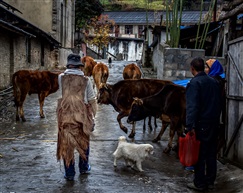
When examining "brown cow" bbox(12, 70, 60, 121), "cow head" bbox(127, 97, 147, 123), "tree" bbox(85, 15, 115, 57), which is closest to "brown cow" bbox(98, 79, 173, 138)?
"cow head" bbox(127, 97, 147, 123)

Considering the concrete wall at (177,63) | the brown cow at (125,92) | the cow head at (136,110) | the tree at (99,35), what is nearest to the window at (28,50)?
the concrete wall at (177,63)

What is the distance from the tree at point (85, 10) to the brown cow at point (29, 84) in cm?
3091

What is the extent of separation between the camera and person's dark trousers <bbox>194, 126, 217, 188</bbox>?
5715mm

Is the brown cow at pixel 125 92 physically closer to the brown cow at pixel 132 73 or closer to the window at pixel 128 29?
the brown cow at pixel 132 73

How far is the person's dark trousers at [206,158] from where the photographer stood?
225 inches

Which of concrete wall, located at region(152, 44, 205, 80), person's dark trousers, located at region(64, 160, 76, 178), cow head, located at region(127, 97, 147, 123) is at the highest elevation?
concrete wall, located at region(152, 44, 205, 80)

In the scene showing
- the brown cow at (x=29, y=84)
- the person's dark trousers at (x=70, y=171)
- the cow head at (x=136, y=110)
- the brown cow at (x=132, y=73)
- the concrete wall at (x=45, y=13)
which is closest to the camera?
the person's dark trousers at (x=70, y=171)

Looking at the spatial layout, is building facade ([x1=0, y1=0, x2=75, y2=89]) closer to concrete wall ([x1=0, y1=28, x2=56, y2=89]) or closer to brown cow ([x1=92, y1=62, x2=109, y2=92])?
concrete wall ([x1=0, y1=28, x2=56, y2=89])

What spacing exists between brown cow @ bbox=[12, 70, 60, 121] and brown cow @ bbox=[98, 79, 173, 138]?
283 centimetres

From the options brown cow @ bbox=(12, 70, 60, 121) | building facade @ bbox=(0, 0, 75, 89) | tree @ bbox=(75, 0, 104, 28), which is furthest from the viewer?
tree @ bbox=(75, 0, 104, 28)

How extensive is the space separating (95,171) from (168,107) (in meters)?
2.17

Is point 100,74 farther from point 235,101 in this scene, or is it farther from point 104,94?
point 235,101

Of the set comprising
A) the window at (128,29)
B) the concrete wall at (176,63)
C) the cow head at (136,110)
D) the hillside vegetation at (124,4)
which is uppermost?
the hillside vegetation at (124,4)

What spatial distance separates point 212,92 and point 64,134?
7.32ft
